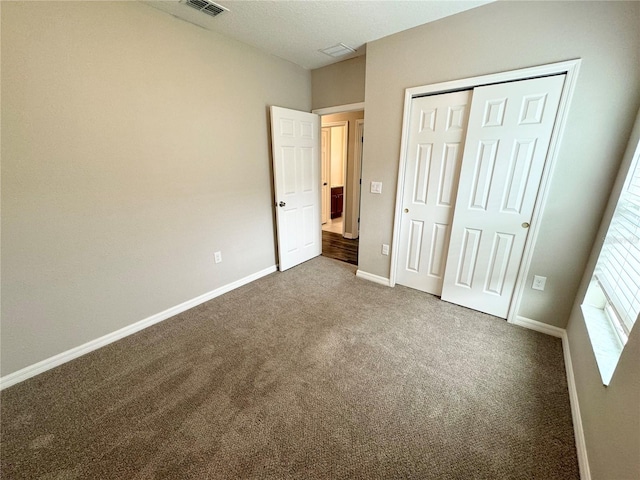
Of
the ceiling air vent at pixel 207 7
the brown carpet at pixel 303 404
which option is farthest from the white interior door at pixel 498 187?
the ceiling air vent at pixel 207 7

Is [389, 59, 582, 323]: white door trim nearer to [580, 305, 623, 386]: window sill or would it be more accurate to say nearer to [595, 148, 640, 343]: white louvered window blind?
[595, 148, 640, 343]: white louvered window blind

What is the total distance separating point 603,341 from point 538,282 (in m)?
0.75

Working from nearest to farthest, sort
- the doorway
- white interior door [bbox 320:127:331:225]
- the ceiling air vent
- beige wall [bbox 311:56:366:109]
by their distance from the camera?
the ceiling air vent
beige wall [bbox 311:56:366:109]
the doorway
white interior door [bbox 320:127:331:225]

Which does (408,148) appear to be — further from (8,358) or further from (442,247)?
(8,358)

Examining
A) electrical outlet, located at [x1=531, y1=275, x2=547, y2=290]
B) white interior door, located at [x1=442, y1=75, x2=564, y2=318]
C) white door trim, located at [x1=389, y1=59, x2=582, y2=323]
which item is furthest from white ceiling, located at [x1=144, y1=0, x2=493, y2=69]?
electrical outlet, located at [x1=531, y1=275, x2=547, y2=290]

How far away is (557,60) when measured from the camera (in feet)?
5.54

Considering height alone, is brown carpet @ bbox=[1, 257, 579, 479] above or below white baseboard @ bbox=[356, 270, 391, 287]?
below

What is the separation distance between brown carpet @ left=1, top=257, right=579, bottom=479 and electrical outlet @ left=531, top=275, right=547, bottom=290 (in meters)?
0.40

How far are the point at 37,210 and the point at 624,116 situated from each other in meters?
3.74

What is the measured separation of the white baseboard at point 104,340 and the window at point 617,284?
2.86 metres

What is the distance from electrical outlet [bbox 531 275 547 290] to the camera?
200 cm

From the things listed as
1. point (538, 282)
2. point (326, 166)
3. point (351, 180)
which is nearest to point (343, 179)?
point (351, 180)

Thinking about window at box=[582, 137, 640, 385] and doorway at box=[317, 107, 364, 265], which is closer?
window at box=[582, 137, 640, 385]

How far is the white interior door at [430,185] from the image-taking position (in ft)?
7.21
